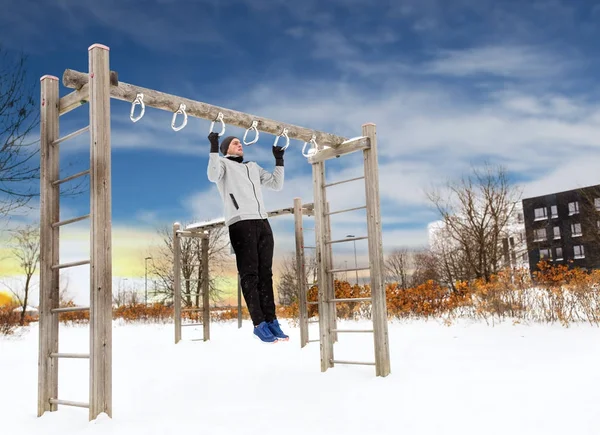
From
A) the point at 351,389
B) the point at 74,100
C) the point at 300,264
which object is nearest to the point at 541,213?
the point at 300,264

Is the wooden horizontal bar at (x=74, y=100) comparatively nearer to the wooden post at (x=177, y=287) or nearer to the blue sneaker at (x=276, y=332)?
the blue sneaker at (x=276, y=332)

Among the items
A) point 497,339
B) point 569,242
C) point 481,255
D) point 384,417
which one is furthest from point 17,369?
Result: point 569,242

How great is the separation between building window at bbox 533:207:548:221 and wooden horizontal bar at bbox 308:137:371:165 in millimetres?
39698

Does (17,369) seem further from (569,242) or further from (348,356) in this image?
(569,242)

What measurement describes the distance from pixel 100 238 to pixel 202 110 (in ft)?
4.91

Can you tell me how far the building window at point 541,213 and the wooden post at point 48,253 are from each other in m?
42.1

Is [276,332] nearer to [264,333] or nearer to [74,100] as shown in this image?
[264,333]

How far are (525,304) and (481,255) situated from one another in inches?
306

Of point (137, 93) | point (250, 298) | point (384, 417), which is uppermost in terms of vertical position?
point (137, 93)

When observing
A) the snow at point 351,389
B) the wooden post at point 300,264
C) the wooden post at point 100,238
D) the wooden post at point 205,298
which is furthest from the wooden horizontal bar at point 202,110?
the wooden post at point 205,298

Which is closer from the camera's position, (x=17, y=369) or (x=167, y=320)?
(x=17, y=369)

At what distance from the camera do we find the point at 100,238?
3.71 meters

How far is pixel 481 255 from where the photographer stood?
16719 mm

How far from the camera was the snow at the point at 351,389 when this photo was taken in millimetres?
3748
